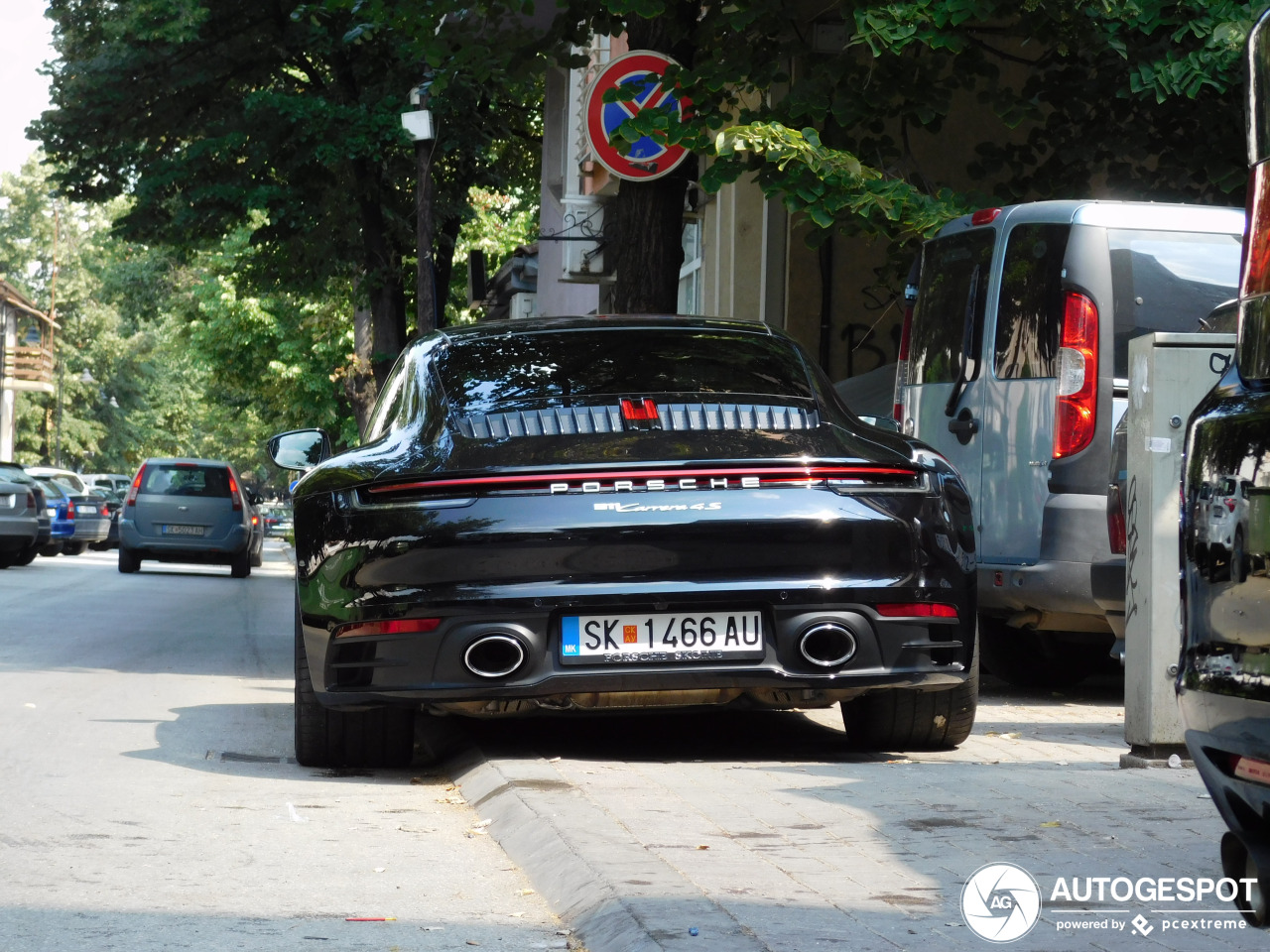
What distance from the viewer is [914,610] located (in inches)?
248

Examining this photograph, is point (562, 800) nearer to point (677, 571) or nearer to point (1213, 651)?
point (677, 571)

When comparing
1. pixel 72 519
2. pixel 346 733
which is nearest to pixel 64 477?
pixel 72 519

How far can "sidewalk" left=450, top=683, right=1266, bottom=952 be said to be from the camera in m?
4.14

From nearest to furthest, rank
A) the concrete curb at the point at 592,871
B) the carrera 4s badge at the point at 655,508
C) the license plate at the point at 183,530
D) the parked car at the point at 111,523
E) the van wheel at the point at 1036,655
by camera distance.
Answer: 1. the concrete curb at the point at 592,871
2. the carrera 4s badge at the point at 655,508
3. the van wheel at the point at 1036,655
4. the license plate at the point at 183,530
5. the parked car at the point at 111,523

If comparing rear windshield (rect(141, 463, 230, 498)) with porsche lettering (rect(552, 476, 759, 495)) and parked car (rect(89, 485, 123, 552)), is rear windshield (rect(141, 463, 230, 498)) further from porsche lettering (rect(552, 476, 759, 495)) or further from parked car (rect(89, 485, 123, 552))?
porsche lettering (rect(552, 476, 759, 495))

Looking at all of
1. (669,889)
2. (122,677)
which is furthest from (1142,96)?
(669,889)

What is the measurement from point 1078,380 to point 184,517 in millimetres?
21582

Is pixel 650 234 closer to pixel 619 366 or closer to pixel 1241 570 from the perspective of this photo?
pixel 619 366

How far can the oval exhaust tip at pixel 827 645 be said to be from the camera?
6.21 m

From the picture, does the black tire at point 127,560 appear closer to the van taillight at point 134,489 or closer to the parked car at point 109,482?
the van taillight at point 134,489

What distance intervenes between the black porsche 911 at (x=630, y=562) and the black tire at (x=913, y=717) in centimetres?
50

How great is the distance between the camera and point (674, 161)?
44.6 feet

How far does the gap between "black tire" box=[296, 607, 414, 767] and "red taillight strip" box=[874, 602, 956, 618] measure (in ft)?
5.94

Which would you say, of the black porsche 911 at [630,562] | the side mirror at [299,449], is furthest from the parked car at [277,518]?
the black porsche 911 at [630,562]
